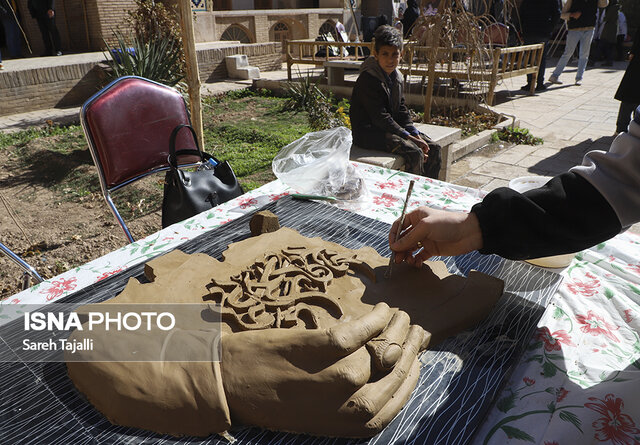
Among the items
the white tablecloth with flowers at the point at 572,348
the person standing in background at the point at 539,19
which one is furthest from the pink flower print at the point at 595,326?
the person standing in background at the point at 539,19

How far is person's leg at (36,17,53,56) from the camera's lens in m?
8.12

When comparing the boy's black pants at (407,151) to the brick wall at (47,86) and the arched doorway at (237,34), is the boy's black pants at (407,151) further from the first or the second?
the arched doorway at (237,34)

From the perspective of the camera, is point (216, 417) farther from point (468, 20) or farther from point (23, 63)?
point (23, 63)

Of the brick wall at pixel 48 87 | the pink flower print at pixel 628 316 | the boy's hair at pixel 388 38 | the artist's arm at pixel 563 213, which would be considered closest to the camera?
the artist's arm at pixel 563 213

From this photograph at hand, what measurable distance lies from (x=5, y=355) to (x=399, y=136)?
118 inches

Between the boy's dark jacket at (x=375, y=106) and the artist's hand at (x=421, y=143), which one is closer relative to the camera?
the boy's dark jacket at (x=375, y=106)

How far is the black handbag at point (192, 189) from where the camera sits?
7.27 feet

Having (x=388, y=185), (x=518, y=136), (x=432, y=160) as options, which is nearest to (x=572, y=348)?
(x=388, y=185)

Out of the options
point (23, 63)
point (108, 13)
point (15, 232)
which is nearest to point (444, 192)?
point (15, 232)

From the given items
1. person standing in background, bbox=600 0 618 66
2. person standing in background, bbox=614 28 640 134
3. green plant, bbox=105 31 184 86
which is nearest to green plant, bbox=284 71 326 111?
green plant, bbox=105 31 184 86

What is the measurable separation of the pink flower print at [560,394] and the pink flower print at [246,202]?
1499mm

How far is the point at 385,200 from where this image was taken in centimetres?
224

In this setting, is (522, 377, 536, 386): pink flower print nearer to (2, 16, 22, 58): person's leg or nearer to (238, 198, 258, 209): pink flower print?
(238, 198, 258, 209): pink flower print

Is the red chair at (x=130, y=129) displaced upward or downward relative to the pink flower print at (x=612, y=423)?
upward
